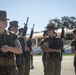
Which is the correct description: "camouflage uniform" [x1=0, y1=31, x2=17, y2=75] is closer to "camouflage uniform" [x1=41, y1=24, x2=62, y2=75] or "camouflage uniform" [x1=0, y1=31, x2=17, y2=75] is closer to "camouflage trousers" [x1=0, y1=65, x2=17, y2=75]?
"camouflage trousers" [x1=0, y1=65, x2=17, y2=75]

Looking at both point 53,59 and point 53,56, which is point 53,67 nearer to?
point 53,59

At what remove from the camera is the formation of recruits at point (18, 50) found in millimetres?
5043

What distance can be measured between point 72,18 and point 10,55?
81944mm

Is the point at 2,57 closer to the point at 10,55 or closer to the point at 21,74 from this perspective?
the point at 10,55

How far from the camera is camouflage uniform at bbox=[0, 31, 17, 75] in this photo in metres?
5.15

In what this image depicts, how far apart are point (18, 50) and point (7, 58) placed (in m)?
0.48

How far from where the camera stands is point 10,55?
5219mm

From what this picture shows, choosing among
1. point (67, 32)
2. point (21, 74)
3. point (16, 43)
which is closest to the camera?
point (16, 43)

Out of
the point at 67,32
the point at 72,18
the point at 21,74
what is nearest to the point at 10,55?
the point at 21,74

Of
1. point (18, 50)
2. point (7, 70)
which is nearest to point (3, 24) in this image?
point (18, 50)

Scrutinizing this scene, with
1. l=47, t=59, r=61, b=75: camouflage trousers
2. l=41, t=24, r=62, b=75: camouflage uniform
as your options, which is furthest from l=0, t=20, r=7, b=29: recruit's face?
l=47, t=59, r=61, b=75: camouflage trousers

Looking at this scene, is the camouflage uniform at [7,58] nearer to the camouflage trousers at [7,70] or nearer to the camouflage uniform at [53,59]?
the camouflage trousers at [7,70]

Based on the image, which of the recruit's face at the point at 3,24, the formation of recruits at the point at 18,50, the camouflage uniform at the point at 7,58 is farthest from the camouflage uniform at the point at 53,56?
the recruit's face at the point at 3,24

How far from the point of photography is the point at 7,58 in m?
5.20
